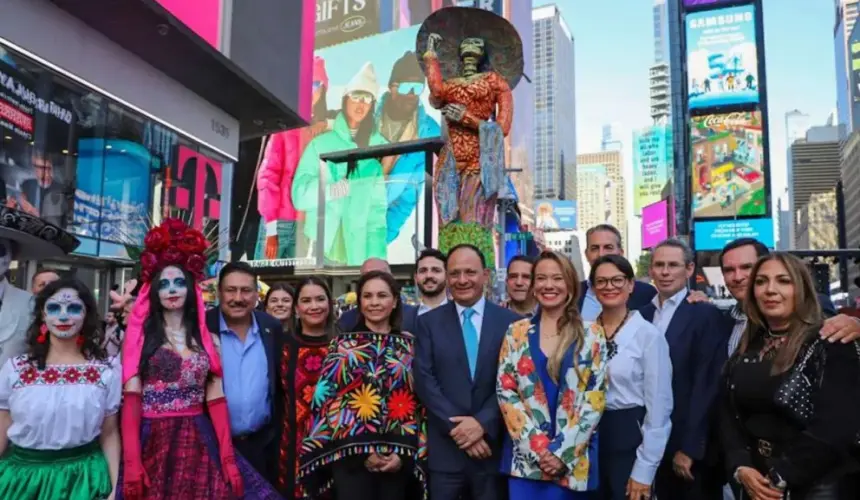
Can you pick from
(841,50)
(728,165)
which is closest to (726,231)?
(728,165)

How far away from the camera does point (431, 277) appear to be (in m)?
4.52

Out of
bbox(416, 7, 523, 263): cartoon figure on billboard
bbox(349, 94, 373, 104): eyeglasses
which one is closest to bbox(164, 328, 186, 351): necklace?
bbox(416, 7, 523, 263): cartoon figure on billboard

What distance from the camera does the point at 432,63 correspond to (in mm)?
6945

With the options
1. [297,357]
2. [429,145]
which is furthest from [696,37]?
[297,357]

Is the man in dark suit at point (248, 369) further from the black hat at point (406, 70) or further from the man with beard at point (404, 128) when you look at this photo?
the black hat at point (406, 70)

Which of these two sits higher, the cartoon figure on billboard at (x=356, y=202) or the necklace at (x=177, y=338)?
the cartoon figure on billboard at (x=356, y=202)

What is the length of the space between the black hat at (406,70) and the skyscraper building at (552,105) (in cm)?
9945

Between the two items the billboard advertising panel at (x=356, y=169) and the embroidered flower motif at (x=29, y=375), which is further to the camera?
the billboard advertising panel at (x=356, y=169)

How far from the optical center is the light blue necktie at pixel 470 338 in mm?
3525

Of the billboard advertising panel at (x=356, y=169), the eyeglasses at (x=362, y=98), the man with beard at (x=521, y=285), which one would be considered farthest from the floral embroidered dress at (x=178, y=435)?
the eyeglasses at (x=362, y=98)

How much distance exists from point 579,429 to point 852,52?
84.1m

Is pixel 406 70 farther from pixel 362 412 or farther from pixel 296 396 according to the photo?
pixel 362 412

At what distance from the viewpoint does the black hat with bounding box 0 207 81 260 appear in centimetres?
344

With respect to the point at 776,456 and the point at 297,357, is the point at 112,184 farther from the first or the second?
the point at 776,456
